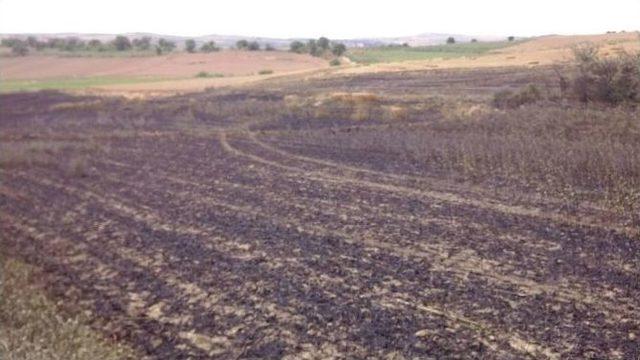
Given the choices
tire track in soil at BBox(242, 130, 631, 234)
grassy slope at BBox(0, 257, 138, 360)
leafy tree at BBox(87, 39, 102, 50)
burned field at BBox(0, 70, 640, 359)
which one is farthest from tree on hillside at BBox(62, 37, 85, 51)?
grassy slope at BBox(0, 257, 138, 360)

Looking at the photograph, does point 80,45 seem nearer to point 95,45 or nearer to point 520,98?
point 95,45

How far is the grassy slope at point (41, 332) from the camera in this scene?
717 cm

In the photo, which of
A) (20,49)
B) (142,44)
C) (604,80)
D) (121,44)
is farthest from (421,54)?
(604,80)

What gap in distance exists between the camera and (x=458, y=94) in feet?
99.6

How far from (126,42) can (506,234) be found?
103028mm

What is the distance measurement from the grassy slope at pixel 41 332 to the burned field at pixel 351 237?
10.4 inches

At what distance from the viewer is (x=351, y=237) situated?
11086 mm

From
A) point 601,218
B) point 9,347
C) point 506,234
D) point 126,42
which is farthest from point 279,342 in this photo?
point 126,42

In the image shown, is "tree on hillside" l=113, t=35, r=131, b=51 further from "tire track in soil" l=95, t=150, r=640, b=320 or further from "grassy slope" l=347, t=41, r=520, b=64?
"tire track in soil" l=95, t=150, r=640, b=320

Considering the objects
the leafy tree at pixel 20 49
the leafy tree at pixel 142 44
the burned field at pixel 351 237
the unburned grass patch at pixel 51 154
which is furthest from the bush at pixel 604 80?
the leafy tree at pixel 142 44

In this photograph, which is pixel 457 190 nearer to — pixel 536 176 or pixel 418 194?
pixel 418 194

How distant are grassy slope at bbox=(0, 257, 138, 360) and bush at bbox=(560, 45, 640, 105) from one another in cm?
1672

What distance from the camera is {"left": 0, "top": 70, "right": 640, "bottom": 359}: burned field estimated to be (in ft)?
24.9

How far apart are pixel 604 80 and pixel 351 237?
43.0ft
